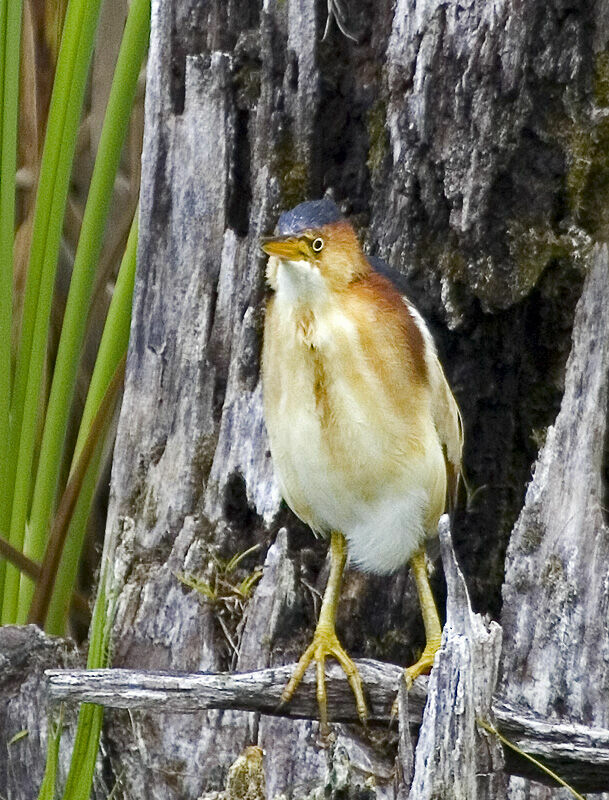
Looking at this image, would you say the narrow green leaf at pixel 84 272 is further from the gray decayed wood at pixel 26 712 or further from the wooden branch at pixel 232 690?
the wooden branch at pixel 232 690

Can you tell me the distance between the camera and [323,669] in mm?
1493

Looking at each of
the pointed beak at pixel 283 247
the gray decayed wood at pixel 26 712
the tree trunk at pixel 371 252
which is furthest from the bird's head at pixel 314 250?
the gray decayed wood at pixel 26 712

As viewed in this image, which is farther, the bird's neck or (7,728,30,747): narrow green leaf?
(7,728,30,747): narrow green leaf

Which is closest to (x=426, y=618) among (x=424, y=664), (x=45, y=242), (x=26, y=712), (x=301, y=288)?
(x=424, y=664)

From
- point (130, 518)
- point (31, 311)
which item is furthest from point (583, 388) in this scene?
point (31, 311)

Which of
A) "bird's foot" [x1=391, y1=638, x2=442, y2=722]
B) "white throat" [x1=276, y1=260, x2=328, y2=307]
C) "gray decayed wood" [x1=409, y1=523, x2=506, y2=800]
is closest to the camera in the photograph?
"gray decayed wood" [x1=409, y1=523, x2=506, y2=800]

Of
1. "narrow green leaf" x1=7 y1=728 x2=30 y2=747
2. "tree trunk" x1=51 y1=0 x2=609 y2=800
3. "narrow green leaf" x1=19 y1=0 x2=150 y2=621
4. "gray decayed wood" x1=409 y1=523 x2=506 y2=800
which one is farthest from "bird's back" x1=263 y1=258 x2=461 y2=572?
"narrow green leaf" x1=7 y1=728 x2=30 y2=747

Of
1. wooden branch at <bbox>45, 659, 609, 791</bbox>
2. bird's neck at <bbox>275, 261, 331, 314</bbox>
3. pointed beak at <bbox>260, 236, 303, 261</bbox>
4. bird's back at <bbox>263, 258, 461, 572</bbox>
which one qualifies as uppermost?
pointed beak at <bbox>260, 236, 303, 261</bbox>

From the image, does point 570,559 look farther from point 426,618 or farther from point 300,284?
point 300,284

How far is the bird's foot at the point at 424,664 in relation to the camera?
1.44 meters

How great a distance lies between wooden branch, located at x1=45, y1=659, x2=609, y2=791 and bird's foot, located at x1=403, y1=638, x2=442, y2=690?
11mm

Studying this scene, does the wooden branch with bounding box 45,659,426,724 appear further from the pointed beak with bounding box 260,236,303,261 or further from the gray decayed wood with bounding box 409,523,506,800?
the pointed beak with bounding box 260,236,303,261

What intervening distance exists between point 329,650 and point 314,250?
0.53 m

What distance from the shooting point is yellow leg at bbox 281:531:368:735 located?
146cm
